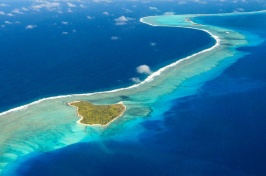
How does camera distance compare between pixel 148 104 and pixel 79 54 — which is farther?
pixel 79 54

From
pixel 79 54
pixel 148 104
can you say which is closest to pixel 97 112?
pixel 148 104

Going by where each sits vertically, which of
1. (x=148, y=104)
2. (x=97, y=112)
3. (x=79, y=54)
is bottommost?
(x=148, y=104)

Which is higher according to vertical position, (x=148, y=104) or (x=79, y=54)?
(x=79, y=54)

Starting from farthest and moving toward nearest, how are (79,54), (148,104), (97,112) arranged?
(79,54) < (148,104) < (97,112)

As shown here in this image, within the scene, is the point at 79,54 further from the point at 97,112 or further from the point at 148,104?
the point at 97,112

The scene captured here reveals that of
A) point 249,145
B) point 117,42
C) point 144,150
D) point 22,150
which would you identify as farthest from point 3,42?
point 249,145

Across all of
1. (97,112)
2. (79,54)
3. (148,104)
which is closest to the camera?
(97,112)

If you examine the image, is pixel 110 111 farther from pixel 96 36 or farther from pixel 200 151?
pixel 96 36
